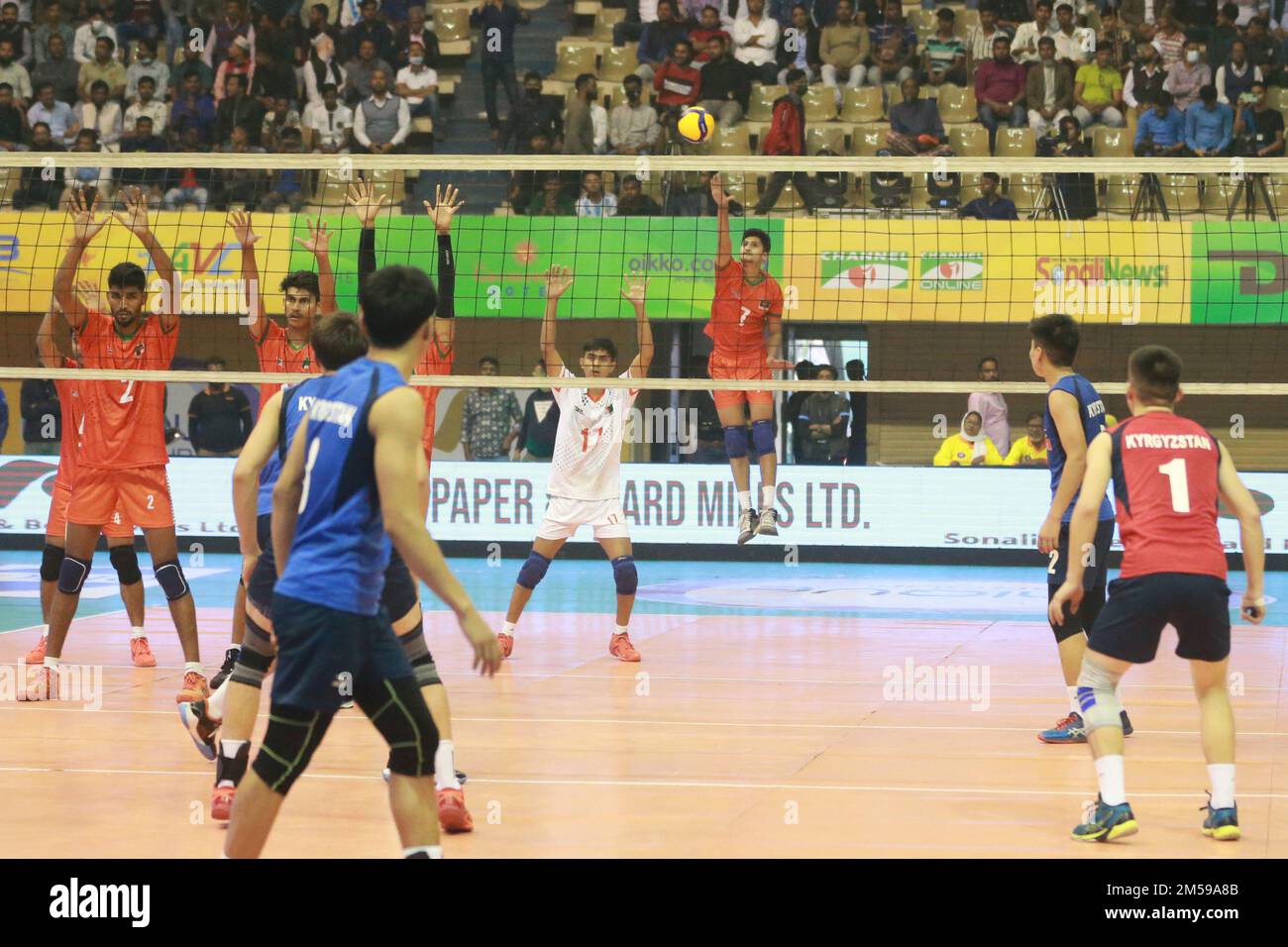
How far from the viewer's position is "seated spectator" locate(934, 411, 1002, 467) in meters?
17.7

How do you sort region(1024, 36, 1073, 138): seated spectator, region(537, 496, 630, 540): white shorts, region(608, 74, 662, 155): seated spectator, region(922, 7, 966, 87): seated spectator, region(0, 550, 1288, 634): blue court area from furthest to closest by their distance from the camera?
region(922, 7, 966, 87): seated spectator < region(1024, 36, 1073, 138): seated spectator < region(608, 74, 662, 155): seated spectator < region(0, 550, 1288, 634): blue court area < region(537, 496, 630, 540): white shorts

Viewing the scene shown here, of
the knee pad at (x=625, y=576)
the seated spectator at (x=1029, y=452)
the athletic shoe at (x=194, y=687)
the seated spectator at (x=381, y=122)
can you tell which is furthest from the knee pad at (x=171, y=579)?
the seated spectator at (x=381, y=122)

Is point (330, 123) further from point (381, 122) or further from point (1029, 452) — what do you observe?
point (1029, 452)

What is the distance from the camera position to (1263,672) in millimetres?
10352

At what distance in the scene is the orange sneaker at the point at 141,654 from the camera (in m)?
10.0

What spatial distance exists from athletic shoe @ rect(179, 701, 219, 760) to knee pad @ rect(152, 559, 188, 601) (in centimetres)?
Result: 226

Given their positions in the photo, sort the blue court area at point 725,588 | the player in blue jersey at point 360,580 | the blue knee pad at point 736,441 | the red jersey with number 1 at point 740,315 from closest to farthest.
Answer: the player in blue jersey at point 360,580 → the red jersey with number 1 at point 740,315 → the blue knee pad at point 736,441 → the blue court area at point 725,588

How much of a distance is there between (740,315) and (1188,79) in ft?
37.3

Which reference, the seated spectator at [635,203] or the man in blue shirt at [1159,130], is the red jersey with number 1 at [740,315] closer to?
the seated spectator at [635,203]

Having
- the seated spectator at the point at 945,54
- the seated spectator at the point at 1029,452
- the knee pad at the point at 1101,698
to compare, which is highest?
the seated spectator at the point at 945,54

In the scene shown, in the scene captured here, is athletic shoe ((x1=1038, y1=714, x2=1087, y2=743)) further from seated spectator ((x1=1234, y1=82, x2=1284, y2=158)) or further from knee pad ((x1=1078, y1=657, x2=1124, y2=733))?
seated spectator ((x1=1234, y1=82, x2=1284, y2=158))

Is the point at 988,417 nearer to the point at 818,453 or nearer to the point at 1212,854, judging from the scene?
the point at 818,453
